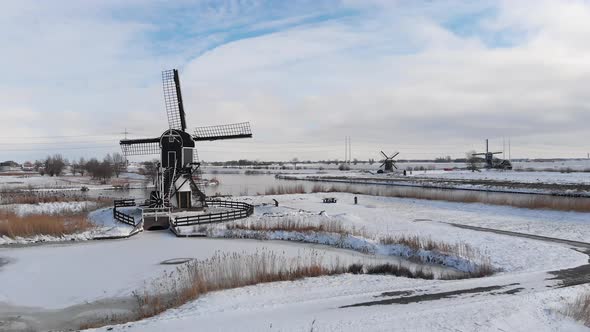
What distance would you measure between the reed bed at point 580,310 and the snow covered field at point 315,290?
263 mm

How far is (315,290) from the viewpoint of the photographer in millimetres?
10539

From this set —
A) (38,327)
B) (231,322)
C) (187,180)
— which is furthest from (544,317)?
(187,180)

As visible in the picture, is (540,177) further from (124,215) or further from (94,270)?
(94,270)

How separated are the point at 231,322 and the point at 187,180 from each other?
2166 cm

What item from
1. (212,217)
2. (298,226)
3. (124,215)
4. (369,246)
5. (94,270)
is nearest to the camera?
(94,270)

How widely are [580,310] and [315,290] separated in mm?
5490

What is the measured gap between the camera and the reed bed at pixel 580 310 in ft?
27.3

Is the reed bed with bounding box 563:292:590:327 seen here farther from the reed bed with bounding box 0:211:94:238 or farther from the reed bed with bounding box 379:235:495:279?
the reed bed with bounding box 0:211:94:238

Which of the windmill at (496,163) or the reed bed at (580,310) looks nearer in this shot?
the reed bed at (580,310)

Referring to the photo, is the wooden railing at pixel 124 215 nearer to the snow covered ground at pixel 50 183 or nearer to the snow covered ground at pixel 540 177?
the snow covered ground at pixel 50 183

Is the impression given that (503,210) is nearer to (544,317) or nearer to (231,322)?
(544,317)

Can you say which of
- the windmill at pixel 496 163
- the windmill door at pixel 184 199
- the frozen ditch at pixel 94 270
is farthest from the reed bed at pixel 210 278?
the windmill at pixel 496 163

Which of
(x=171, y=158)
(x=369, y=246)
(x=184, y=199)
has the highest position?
(x=171, y=158)

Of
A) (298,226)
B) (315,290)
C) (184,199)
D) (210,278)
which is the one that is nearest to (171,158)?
(184,199)
